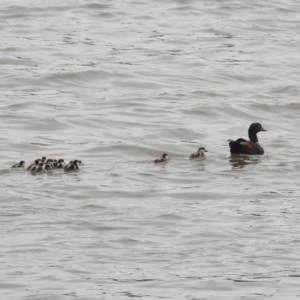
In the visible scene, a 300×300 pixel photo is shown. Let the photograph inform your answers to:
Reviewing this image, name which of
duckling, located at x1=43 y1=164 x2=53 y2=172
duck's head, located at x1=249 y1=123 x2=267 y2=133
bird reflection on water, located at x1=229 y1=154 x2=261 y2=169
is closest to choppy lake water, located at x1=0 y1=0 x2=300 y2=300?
bird reflection on water, located at x1=229 y1=154 x2=261 y2=169

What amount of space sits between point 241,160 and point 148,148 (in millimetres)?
1513

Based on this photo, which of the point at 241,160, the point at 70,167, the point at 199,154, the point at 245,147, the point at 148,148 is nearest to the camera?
the point at 70,167

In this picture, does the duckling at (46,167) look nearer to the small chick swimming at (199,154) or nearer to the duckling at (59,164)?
the duckling at (59,164)

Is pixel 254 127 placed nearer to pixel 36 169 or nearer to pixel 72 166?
pixel 72 166

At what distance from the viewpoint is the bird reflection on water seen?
1445 cm

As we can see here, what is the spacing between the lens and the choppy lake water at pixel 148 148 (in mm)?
9414

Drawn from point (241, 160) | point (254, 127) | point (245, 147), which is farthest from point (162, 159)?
point (254, 127)

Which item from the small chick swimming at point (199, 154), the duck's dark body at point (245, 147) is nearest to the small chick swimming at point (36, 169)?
the small chick swimming at point (199, 154)

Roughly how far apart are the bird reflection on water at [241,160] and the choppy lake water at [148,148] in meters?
0.06

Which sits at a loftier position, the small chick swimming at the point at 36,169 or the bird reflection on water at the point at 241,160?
the small chick swimming at the point at 36,169

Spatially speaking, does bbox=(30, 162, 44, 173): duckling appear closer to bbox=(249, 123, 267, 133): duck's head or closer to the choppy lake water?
the choppy lake water

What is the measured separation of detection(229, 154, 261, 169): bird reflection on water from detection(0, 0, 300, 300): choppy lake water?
0.19 feet

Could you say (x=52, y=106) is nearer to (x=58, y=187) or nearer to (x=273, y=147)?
(x=273, y=147)

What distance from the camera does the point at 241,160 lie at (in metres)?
14.8
